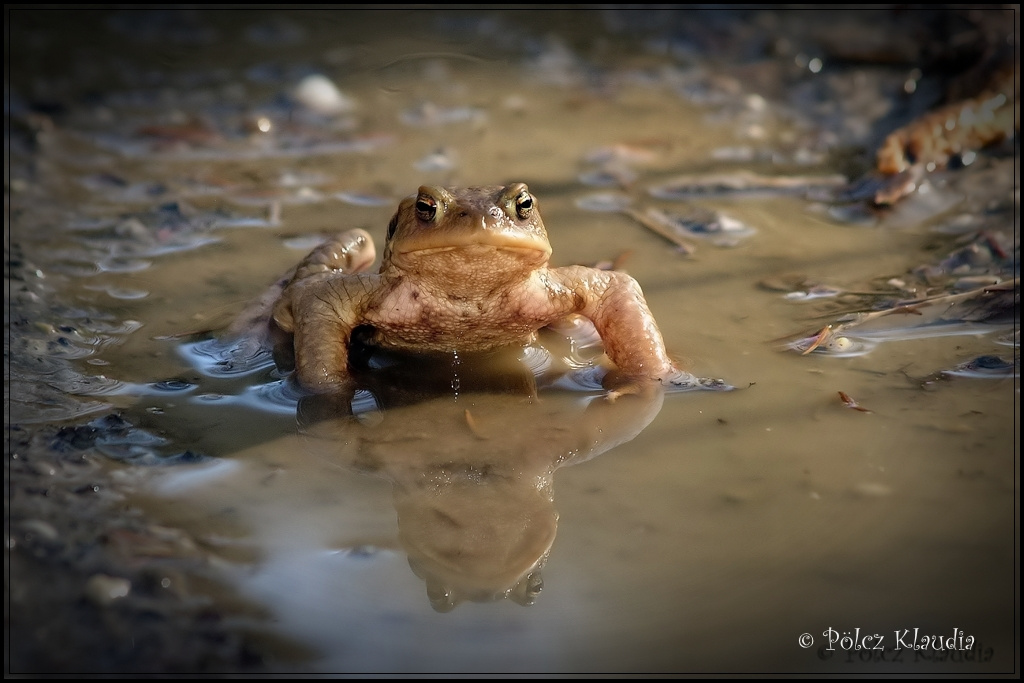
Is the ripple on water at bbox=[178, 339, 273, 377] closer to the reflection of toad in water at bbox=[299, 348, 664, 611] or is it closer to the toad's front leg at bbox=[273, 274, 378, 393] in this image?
the toad's front leg at bbox=[273, 274, 378, 393]

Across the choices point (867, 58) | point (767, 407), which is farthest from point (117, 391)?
point (867, 58)

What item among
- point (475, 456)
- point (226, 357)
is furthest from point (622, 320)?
point (226, 357)

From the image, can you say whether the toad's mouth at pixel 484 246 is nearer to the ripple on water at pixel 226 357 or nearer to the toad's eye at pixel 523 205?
the toad's eye at pixel 523 205

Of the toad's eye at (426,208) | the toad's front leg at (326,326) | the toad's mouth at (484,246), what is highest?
the toad's eye at (426,208)

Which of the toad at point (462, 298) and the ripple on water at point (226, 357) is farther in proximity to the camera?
the ripple on water at point (226, 357)

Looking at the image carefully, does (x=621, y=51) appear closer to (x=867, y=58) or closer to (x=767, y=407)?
(x=867, y=58)

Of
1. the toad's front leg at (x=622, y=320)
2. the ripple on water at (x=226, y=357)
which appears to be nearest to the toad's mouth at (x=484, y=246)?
the toad's front leg at (x=622, y=320)

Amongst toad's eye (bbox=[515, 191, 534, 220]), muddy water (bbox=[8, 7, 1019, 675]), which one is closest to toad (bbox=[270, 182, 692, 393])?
toad's eye (bbox=[515, 191, 534, 220])
